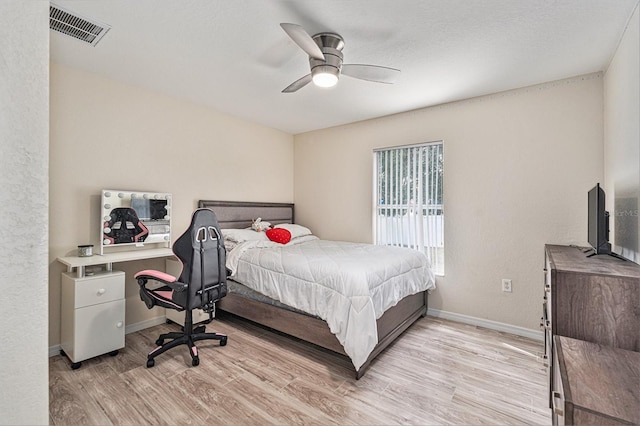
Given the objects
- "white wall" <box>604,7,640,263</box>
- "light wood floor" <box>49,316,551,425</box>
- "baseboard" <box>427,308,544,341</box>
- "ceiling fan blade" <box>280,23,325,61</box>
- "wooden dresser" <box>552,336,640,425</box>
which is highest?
"ceiling fan blade" <box>280,23,325,61</box>

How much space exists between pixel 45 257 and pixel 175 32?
1974 millimetres

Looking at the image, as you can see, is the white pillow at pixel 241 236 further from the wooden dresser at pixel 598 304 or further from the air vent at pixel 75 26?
the wooden dresser at pixel 598 304

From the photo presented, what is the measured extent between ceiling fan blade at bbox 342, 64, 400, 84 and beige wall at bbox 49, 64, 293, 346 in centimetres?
212

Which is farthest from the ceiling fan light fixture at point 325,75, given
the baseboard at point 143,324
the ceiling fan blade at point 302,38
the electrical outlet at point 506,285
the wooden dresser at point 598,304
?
the baseboard at point 143,324

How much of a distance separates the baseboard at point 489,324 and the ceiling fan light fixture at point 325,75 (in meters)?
2.78

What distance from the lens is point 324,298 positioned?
7.75 feet

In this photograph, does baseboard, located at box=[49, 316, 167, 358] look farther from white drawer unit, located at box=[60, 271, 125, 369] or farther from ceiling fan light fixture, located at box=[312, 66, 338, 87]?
ceiling fan light fixture, located at box=[312, 66, 338, 87]

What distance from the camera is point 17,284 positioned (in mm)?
649

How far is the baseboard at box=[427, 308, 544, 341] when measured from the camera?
2898 mm

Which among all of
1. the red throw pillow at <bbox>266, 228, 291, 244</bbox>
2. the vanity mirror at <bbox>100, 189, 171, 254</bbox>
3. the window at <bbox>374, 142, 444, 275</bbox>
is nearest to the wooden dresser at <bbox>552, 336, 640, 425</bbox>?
the window at <bbox>374, 142, 444, 275</bbox>

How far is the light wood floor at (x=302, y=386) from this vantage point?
1.82 meters

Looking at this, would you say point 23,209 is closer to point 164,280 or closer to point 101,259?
point 164,280

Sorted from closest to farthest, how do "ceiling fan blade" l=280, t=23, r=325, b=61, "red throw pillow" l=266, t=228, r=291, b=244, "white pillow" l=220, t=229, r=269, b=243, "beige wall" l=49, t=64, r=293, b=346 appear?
"ceiling fan blade" l=280, t=23, r=325, b=61 < "beige wall" l=49, t=64, r=293, b=346 < "white pillow" l=220, t=229, r=269, b=243 < "red throw pillow" l=266, t=228, r=291, b=244

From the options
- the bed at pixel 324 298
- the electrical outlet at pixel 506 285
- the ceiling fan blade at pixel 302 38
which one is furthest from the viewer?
the electrical outlet at pixel 506 285
